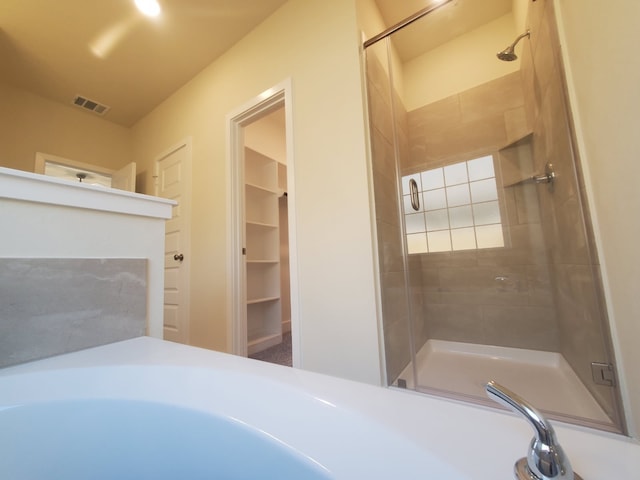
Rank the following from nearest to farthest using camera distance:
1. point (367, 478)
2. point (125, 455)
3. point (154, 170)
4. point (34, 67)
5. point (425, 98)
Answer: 1. point (367, 478)
2. point (125, 455)
3. point (425, 98)
4. point (34, 67)
5. point (154, 170)

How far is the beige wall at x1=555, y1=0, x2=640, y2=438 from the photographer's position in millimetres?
743

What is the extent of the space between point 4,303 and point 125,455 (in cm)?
51

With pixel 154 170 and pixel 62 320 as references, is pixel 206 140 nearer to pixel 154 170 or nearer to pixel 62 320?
pixel 154 170

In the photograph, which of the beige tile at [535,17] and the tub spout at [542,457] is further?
the beige tile at [535,17]

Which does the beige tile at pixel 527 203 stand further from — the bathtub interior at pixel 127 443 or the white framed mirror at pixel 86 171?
the white framed mirror at pixel 86 171

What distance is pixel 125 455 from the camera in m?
0.62

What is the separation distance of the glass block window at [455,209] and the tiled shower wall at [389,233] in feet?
0.60

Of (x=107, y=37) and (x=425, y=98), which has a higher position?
(x=107, y=37)

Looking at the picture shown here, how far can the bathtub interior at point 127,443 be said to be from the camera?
0.54 metres

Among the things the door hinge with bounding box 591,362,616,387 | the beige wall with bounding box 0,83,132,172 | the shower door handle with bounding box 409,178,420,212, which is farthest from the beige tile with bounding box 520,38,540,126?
the beige wall with bounding box 0,83,132,172

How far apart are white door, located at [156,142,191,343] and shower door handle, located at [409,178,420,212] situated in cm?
194

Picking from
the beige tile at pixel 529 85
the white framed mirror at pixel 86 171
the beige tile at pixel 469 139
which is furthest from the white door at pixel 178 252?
the beige tile at pixel 529 85

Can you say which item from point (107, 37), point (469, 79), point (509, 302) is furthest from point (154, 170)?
point (509, 302)

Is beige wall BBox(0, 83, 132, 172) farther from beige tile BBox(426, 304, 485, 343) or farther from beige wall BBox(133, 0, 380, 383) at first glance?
beige tile BBox(426, 304, 485, 343)
